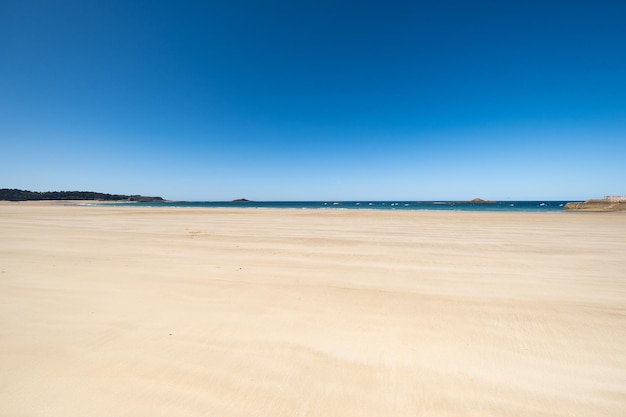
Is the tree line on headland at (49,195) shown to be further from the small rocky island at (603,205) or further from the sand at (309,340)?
the small rocky island at (603,205)

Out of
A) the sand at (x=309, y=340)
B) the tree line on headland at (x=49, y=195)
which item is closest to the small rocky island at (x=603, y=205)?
the sand at (x=309, y=340)

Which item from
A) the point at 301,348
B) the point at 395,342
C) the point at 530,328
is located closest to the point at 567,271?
the point at 530,328

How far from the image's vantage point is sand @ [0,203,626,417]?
7.22 feet

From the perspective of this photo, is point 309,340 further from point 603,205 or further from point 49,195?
point 49,195

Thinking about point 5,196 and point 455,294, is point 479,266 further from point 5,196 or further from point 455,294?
point 5,196

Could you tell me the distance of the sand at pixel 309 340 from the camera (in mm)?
2201

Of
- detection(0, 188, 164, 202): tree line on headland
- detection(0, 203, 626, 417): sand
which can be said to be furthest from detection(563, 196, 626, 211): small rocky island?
detection(0, 188, 164, 202): tree line on headland

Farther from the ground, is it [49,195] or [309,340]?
[49,195]

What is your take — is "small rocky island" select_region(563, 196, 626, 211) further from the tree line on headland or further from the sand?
the tree line on headland

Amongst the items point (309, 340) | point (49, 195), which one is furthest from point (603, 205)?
point (49, 195)

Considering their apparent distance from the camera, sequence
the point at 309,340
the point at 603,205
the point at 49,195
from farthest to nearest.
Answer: the point at 49,195 → the point at 603,205 → the point at 309,340

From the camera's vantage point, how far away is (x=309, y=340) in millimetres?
3127

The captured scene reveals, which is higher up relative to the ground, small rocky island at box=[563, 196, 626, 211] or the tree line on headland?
the tree line on headland

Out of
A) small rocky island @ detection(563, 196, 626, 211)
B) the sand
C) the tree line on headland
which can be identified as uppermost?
the tree line on headland
